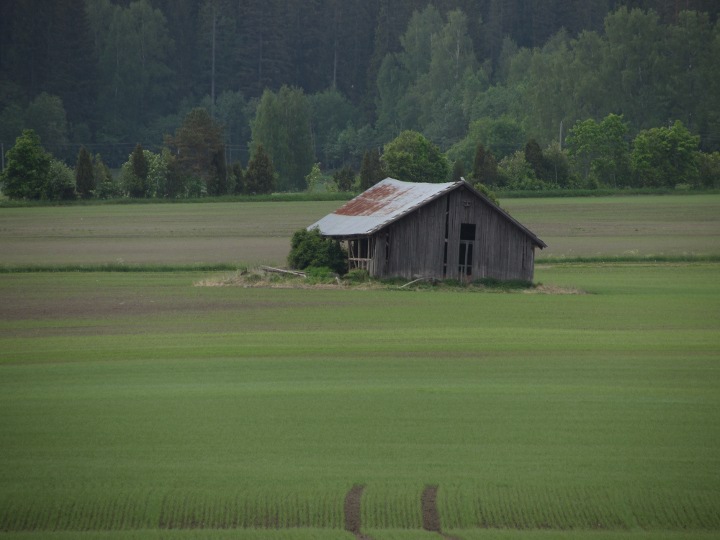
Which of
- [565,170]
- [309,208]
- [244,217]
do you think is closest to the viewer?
[244,217]

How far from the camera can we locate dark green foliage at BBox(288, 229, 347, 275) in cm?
5084

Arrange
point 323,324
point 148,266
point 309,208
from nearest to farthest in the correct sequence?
point 323,324, point 148,266, point 309,208

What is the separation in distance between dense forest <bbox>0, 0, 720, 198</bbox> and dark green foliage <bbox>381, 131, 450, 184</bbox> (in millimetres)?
4915

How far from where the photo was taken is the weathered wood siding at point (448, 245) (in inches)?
1959

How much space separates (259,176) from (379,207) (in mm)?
55122

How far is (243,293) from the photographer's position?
44.9m

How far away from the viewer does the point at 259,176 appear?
107 meters

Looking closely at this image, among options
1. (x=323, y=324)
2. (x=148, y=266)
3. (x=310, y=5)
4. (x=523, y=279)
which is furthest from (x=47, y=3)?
(x=323, y=324)

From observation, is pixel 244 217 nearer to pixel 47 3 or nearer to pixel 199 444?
pixel 199 444

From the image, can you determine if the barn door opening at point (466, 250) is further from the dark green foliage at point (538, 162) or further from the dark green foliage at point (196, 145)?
the dark green foliage at point (196, 145)

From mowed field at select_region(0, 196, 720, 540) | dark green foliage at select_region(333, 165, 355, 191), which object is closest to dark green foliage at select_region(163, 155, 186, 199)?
dark green foliage at select_region(333, 165, 355, 191)

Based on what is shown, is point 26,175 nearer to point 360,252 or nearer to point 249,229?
point 249,229

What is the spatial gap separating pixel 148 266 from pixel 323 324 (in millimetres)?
Answer: 22767

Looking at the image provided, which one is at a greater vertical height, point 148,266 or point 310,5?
point 310,5
